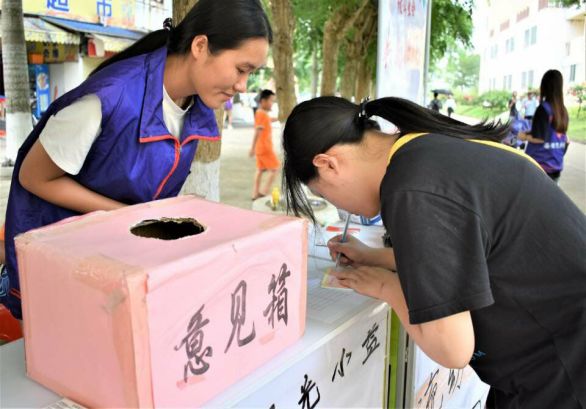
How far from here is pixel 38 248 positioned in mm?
772

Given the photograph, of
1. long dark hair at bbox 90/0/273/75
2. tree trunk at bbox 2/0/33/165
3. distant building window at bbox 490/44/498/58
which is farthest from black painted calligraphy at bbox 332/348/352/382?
distant building window at bbox 490/44/498/58

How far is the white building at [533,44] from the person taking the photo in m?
18.8

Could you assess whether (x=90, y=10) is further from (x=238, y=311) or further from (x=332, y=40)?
(x=238, y=311)

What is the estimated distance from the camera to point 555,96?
3.90 m

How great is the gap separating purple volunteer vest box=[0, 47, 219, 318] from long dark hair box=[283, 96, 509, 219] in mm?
384

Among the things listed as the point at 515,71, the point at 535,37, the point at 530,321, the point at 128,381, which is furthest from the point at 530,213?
the point at 515,71

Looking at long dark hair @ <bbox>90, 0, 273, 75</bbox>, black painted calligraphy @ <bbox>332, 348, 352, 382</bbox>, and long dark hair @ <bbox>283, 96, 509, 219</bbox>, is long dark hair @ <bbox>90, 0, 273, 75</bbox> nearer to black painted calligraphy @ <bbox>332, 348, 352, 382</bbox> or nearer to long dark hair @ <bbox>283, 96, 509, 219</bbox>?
long dark hair @ <bbox>283, 96, 509, 219</bbox>

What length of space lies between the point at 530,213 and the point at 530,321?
20cm

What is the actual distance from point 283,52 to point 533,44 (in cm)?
2309

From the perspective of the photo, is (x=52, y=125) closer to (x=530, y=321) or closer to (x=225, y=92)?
(x=225, y=92)

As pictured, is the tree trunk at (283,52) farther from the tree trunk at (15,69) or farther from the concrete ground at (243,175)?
the tree trunk at (15,69)

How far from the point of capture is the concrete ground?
6018 mm

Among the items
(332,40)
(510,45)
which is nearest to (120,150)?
(332,40)

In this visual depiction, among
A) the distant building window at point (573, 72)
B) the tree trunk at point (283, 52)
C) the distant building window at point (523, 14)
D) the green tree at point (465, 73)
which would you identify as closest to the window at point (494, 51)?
the distant building window at point (523, 14)
